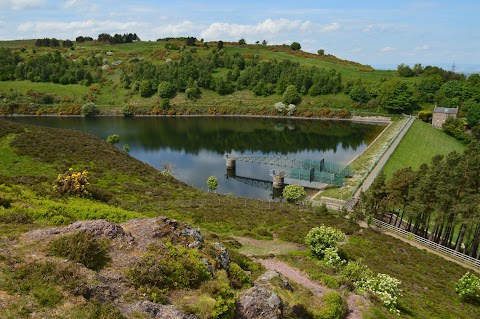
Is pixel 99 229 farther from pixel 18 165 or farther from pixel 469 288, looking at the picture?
pixel 18 165

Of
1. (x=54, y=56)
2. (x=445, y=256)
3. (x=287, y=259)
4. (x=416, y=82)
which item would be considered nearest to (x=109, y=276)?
(x=287, y=259)

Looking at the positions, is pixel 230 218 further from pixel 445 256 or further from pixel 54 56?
pixel 54 56

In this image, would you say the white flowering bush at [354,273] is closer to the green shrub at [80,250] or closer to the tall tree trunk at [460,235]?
the green shrub at [80,250]

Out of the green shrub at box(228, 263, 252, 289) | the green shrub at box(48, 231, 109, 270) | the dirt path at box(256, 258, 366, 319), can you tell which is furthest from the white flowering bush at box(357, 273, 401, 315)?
the green shrub at box(48, 231, 109, 270)

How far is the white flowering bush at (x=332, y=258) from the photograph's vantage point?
2539cm

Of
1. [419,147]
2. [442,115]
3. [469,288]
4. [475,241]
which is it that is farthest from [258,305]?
[442,115]

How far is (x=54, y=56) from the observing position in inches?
6885

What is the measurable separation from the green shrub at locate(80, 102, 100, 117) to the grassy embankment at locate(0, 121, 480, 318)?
82.1m

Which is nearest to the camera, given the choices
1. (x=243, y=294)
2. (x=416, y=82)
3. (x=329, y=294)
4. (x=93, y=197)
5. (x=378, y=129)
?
(x=243, y=294)

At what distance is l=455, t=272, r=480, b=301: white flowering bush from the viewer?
27.6 m

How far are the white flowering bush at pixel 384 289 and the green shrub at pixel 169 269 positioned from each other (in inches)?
441

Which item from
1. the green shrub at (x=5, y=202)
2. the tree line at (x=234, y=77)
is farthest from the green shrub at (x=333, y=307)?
the tree line at (x=234, y=77)

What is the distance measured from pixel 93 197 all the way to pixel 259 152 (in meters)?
62.0

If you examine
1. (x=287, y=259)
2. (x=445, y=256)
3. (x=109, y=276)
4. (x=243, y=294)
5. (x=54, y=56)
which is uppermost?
(x=54, y=56)
